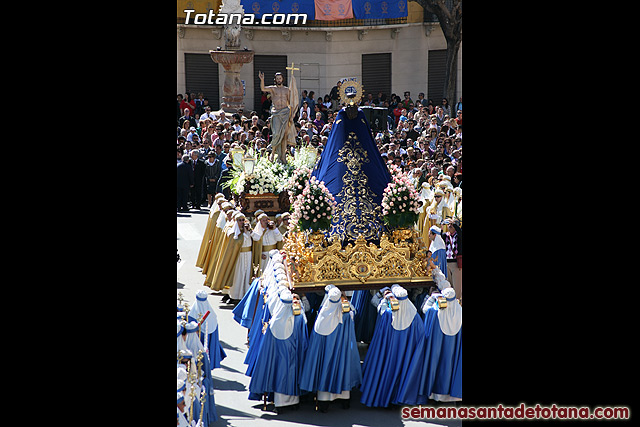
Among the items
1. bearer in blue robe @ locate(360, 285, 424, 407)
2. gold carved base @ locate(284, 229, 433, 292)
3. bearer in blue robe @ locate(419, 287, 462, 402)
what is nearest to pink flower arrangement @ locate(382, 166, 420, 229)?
gold carved base @ locate(284, 229, 433, 292)

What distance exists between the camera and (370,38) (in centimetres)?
3425

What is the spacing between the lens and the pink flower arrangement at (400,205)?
9.50 metres

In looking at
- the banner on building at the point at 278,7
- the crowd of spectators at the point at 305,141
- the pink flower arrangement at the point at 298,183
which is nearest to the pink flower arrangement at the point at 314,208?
the pink flower arrangement at the point at 298,183

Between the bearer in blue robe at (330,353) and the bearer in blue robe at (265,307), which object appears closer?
the bearer in blue robe at (330,353)

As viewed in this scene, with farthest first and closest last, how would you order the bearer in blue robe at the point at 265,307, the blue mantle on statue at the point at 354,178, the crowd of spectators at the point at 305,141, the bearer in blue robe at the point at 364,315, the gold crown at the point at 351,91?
the crowd of spectators at the point at 305,141
the bearer in blue robe at the point at 364,315
the gold crown at the point at 351,91
the blue mantle on statue at the point at 354,178
the bearer in blue robe at the point at 265,307

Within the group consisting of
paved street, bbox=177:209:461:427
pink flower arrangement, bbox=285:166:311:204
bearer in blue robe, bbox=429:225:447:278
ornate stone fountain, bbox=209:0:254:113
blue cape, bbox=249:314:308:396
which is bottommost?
paved street, bbox=177:209:461:427

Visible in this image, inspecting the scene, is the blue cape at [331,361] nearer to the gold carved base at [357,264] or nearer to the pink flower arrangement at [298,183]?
the gold carved base at [357,264]

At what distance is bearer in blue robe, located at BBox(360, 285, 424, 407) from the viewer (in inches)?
348

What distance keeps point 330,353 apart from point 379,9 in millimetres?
26387

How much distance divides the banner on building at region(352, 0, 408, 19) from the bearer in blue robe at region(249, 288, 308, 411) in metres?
25.7

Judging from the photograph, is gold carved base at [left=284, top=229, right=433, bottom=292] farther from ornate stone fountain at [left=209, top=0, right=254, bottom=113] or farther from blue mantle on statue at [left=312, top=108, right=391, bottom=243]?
ornate stone fountain at [left=209, top=0, right=254, bottom=113]

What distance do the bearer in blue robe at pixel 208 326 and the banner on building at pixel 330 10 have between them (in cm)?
2515

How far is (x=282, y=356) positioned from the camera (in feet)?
28.7
